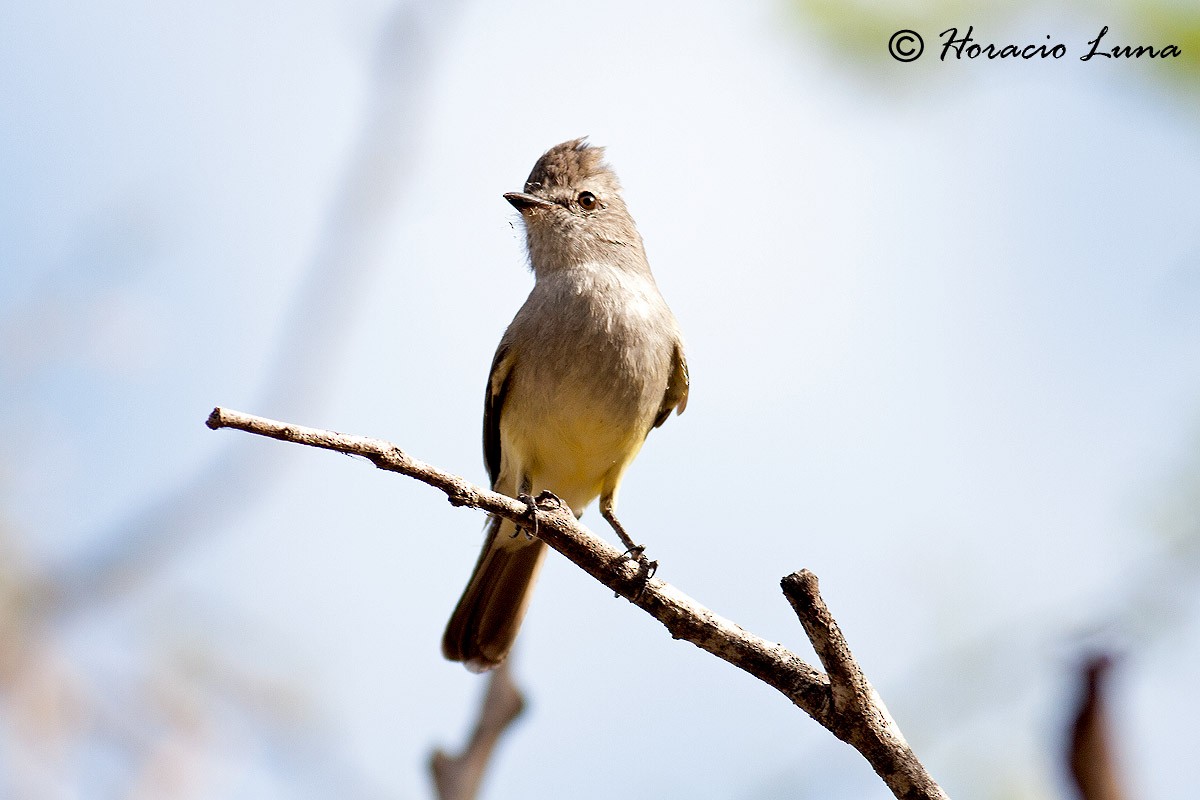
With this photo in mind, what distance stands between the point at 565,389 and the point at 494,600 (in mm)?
1224

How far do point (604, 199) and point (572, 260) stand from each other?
2.31ft

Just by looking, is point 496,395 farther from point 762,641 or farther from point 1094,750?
point 1094,750

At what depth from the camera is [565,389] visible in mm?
5160

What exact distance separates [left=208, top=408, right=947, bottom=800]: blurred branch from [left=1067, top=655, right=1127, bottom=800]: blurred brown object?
171 centimetres

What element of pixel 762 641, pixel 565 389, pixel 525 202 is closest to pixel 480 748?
pixel 762 641

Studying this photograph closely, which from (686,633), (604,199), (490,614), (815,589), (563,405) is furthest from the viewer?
(604,199)

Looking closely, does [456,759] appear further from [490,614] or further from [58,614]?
[490,614]

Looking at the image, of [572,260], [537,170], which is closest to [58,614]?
[572,260]

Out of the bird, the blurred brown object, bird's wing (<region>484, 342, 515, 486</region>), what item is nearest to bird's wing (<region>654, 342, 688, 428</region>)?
the bird

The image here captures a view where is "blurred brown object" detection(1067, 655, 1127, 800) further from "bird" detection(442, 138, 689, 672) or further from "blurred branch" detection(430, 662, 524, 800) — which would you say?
"bird" detection(442, 138, 689, 672)

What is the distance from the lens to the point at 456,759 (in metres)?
3.29

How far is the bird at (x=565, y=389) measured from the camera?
5.19 metres

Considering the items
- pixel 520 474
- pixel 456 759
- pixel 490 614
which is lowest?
pixel 456 759

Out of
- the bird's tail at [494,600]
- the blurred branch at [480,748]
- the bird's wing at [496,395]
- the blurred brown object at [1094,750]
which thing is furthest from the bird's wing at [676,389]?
the blurred brown object at [1094,750]
